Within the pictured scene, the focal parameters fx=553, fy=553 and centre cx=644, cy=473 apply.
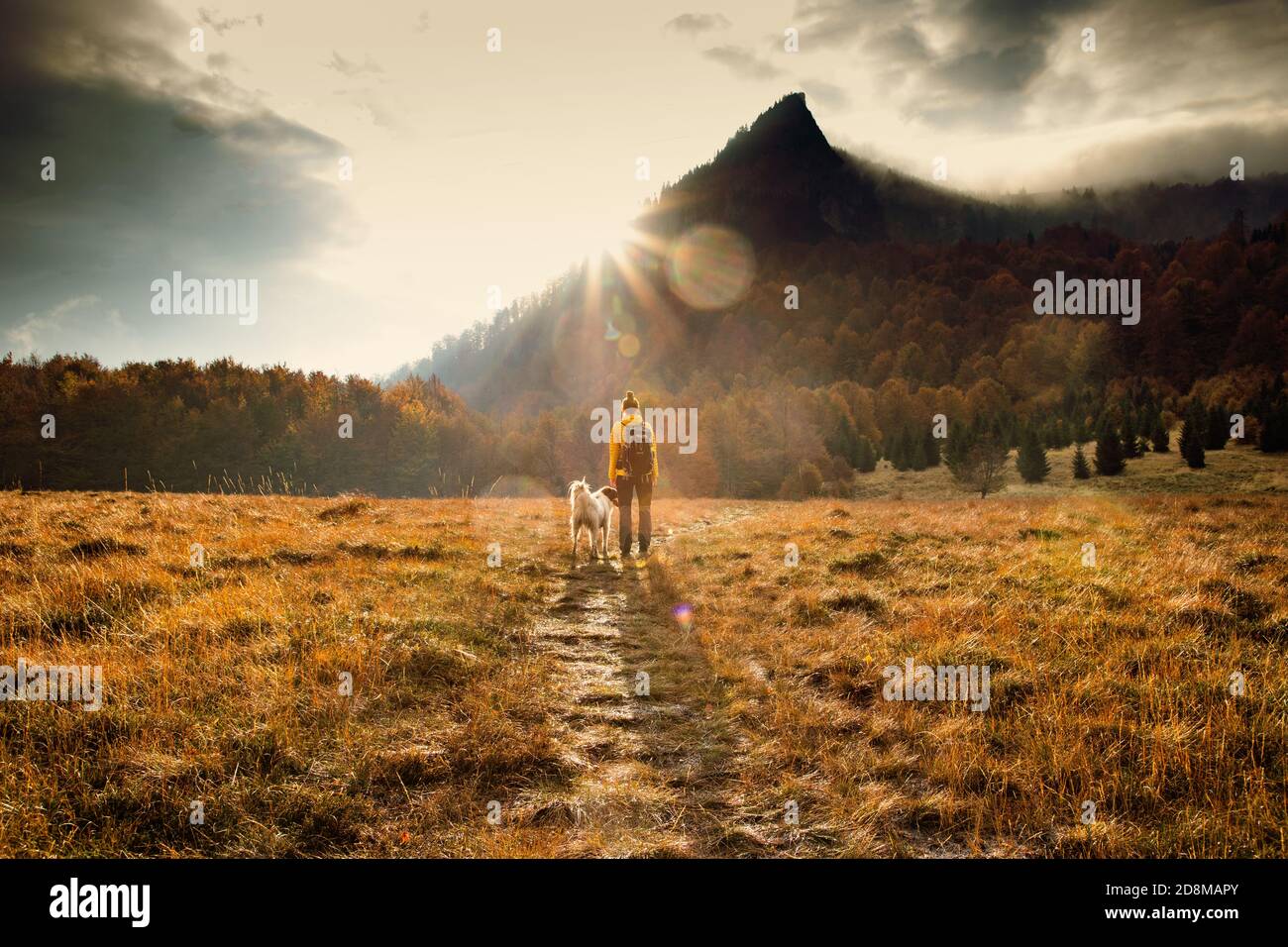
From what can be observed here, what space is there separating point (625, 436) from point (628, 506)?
5.89 ft

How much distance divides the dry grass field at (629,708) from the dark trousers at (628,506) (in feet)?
9.84

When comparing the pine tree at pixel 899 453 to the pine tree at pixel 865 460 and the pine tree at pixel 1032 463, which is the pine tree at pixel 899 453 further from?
the pine tree at pixel 1032 463

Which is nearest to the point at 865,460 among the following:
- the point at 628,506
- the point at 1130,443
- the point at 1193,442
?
the point at 1130,443

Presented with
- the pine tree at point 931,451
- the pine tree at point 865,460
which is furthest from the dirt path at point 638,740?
the pine tree at point 931,451

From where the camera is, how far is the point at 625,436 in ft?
41.4

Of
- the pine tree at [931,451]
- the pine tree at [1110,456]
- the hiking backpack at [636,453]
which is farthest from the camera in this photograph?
the pine tree at [931,451]

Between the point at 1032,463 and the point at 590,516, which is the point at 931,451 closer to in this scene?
the point at 1032,463

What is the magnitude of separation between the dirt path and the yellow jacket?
454 cm

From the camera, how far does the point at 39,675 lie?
4.47m

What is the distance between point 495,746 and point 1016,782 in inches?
149

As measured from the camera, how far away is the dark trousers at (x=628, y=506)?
12.8 metres

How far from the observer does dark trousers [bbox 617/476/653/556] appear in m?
12.8

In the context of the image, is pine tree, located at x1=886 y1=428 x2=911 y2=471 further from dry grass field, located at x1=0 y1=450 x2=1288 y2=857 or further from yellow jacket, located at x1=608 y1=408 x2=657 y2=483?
yellow jacket, located at x1=608 y1=408 x2=657 y2=483

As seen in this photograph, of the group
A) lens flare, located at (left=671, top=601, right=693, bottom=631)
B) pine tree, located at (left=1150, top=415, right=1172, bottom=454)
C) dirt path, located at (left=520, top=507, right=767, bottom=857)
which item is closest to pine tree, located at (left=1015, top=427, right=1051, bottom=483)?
pine tree, located at (left=1150, top=415, right=1172, bottom=454)
